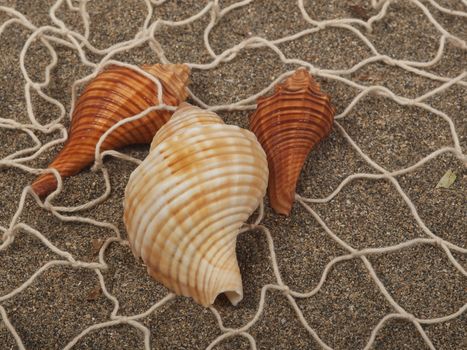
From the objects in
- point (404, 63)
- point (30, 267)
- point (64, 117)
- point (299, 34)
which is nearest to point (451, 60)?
point (404, 63)

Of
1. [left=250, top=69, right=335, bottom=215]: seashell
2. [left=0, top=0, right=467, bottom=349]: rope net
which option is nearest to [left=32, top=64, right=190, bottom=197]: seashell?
[left=0, top=0, right=467, bottom=349]: rope net

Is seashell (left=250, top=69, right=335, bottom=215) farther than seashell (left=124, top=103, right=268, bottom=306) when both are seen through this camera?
Yes

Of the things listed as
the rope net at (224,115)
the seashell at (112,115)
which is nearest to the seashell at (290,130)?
the rope net at (224,115)

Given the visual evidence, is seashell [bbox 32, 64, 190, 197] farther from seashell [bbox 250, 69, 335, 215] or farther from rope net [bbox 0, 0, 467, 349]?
seashell [bbox 250, 69, 335, 215]

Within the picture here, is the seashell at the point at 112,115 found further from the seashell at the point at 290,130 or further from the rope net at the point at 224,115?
the seashell at the point at 290,130

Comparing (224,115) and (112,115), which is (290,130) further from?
(112,115)

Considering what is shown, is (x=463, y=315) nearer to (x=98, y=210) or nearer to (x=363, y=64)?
(x=363, y=64)
